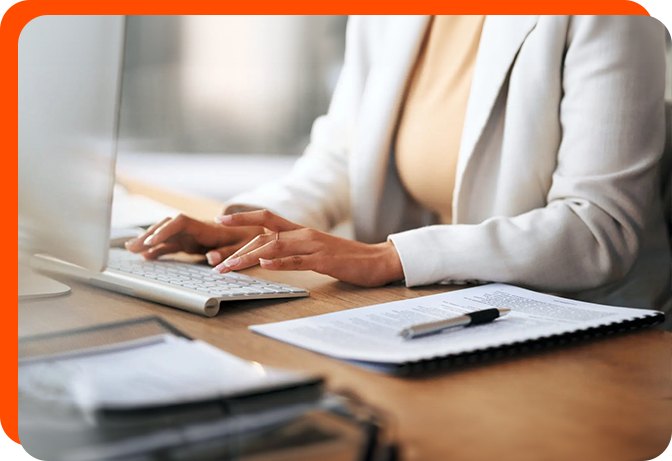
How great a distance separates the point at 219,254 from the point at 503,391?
45 centimetres

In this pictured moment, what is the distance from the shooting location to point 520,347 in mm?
462

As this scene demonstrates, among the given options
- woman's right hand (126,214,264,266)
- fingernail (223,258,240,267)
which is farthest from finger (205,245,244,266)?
fingernail (223,258,240,267)

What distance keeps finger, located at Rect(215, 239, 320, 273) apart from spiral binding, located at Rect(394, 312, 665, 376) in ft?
0.91

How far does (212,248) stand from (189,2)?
33 cm

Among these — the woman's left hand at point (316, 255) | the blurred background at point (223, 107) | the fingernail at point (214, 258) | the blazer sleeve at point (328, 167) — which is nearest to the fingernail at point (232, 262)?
the woman's left hand at point (316, 255)

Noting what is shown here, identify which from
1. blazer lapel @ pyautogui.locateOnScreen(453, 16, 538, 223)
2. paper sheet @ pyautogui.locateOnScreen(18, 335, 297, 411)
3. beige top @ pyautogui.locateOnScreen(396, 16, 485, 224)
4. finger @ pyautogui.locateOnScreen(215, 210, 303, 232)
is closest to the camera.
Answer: paper sheet @ pyautogui.locateOnScreen(18, 335, 297, 411)

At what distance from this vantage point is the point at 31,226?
0.57m

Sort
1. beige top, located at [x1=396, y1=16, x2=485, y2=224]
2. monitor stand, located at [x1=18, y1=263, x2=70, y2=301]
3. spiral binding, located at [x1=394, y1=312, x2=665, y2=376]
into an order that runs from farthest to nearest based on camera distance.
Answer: beige top, located at [x1=396, y1=16, x2=485, y2=224] < monitor stand, located at [x1=18, y1=263, x2=70, y2=301] < spiral binding, located at [x1=394, y1=312, x2=665, y2=376]

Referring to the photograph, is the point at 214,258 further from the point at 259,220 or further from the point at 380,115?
the point at 380,115

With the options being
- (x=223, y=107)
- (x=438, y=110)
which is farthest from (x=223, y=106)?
(x=438, y=110)

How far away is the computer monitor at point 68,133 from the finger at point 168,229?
18 centimetres

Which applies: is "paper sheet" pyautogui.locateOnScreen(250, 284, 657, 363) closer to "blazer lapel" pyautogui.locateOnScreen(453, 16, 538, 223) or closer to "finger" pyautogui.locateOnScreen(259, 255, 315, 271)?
"finger" pyautogui.locateOnScreen(259, 255, 315, 271)

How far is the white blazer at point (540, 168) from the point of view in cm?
70

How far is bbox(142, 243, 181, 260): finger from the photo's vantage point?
758 mm
